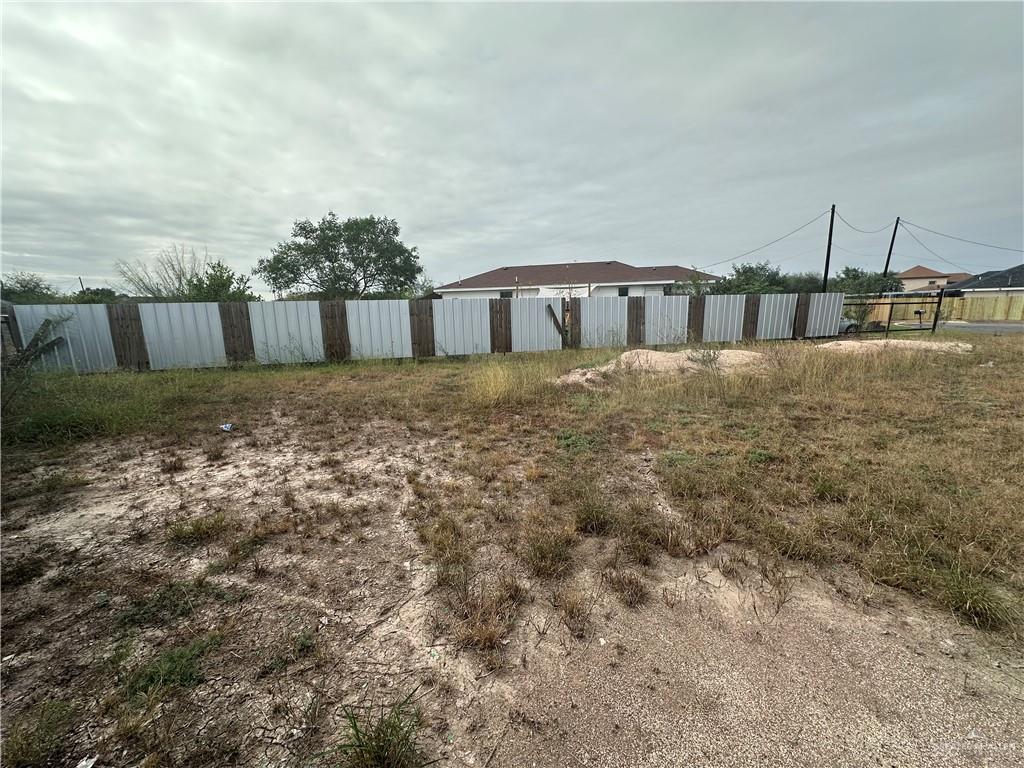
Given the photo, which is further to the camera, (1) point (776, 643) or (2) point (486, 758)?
(1) point (776, 643)

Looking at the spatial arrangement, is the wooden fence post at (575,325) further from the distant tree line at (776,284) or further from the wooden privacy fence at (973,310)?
the wooden privacy fence at (973,310)

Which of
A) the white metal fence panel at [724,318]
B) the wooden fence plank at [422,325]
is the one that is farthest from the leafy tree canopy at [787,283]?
the wooden fence plank at [422,325]

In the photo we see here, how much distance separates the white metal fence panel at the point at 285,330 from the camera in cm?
905

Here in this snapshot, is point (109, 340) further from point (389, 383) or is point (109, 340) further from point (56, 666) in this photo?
point (56, 666)

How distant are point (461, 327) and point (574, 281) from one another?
49.4 feet

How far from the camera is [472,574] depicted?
196 cm

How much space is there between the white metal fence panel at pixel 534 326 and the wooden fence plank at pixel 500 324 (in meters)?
0.14

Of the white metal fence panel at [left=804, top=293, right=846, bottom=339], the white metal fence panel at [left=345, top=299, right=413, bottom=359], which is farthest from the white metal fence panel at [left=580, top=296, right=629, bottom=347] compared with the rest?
the white metal fence panel at [left=804, top=293, right=846, bottom=339]

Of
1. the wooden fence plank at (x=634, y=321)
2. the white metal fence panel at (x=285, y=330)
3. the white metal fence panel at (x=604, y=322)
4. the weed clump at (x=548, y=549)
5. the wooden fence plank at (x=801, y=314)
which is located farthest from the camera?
the wooden fence plank at (x=801, y=314)

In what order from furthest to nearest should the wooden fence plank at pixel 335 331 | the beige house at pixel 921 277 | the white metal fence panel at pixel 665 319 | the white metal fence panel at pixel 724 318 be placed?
1. the beige house at pixel 921 277
2. the white metal fence panel at pixel 724 318
3. the white metal fence panel at pixel 665 319
4. the wooden fence plank at pixel 335 331

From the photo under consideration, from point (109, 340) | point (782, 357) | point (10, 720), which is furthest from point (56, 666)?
point (109, 340)

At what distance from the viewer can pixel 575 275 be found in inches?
961

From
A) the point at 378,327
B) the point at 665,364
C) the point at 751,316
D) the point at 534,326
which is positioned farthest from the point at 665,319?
the point at 378,327

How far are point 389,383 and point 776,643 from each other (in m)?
6.38
